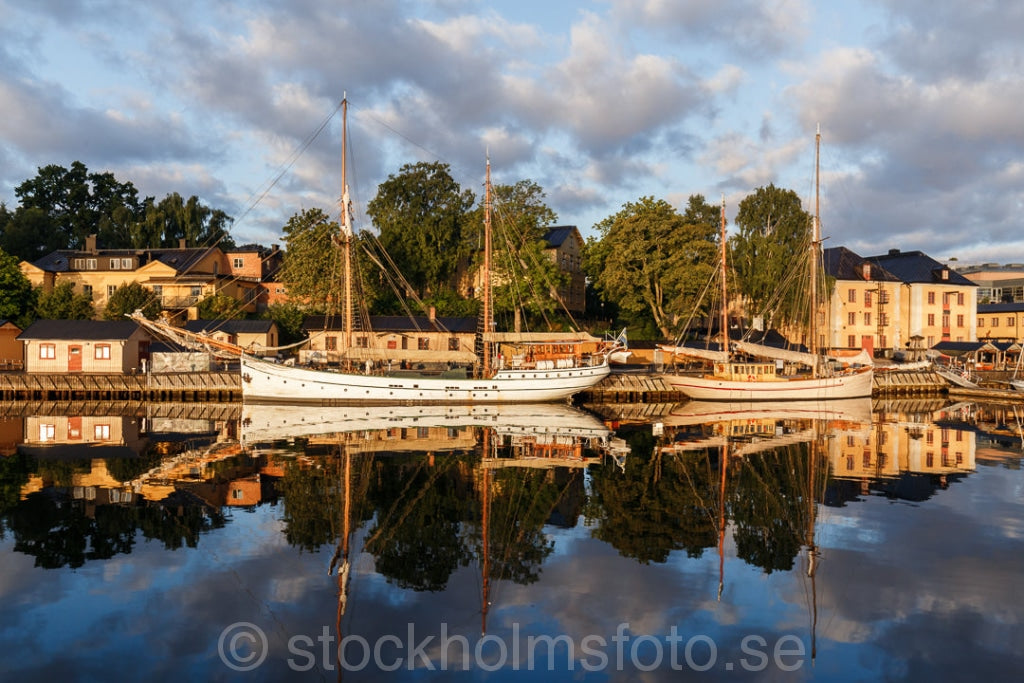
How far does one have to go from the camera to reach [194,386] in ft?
177

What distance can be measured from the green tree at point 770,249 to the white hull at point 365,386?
3404cm

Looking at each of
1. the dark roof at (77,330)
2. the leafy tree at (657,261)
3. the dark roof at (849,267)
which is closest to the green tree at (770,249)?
the leafy tree at (657,261)

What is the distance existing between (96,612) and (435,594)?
6112mm

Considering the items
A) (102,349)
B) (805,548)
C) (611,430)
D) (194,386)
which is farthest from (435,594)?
(102,349)

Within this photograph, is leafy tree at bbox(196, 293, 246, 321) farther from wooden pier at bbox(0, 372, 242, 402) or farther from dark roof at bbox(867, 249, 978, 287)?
dark roof at bbox(867, 249, 978, 287)

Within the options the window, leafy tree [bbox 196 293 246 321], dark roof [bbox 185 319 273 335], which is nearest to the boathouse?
dark roof [bbox 185 319 273 335]

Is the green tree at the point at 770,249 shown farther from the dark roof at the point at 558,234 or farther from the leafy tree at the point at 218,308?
the leafy tree at the point at 218,308

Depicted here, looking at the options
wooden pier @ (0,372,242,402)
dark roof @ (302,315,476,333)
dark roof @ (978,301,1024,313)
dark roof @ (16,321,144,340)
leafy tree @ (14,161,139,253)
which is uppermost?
leafy tree @ (14,161,139,253)

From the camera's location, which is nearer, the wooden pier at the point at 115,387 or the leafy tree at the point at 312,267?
the wooden pier at the point at 115,387

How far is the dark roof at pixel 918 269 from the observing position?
87.0 metres

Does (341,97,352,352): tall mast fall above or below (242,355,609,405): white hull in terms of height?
above

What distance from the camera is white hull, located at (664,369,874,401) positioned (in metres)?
56.1

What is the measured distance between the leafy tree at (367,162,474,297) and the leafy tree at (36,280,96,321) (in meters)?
30.6

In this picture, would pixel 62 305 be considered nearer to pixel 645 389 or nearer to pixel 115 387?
pixel 115 387
